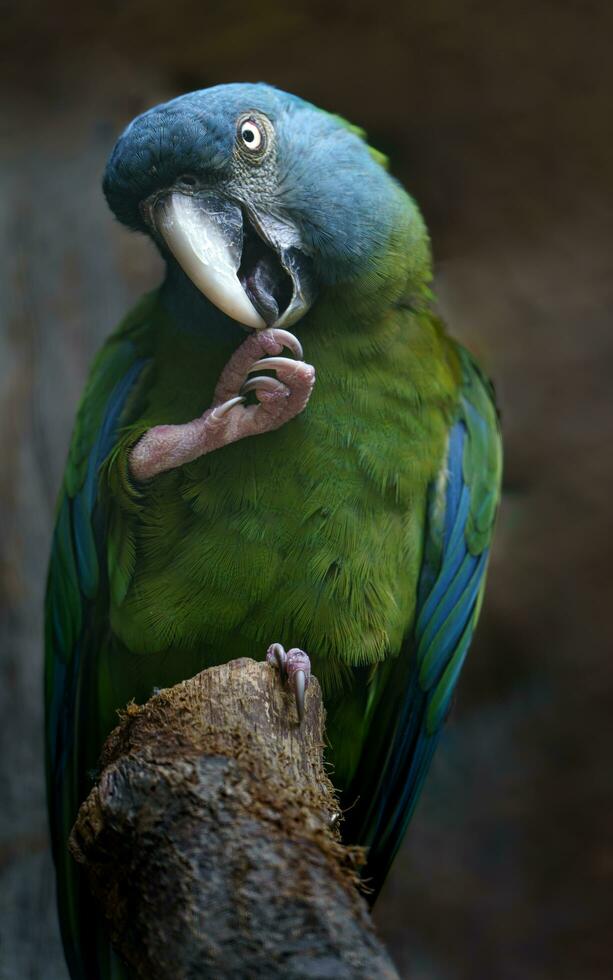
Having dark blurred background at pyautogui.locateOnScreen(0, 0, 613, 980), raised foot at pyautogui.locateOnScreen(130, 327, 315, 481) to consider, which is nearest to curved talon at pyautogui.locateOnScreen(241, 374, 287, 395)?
raised foot at pyautogui.locateOnScreen(130, 327, 315, 481)

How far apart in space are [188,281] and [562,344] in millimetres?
1342

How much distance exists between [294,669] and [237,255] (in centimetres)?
62

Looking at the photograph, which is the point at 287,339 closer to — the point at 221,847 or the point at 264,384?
the point at 264,384

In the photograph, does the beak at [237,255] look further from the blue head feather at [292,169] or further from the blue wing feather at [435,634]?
the blue wing feather at [435,634]

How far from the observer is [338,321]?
163cm

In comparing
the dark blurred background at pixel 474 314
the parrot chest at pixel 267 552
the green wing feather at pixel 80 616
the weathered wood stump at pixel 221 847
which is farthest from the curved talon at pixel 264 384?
the dark blurred background at pixel 474 314

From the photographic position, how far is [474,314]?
2.64 m

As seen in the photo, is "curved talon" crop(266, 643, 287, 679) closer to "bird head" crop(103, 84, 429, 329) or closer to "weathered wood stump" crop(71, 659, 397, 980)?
"weathered wood stump" crop(71, 659, 397, 980)

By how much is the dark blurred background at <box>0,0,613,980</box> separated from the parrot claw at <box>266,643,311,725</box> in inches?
45.3

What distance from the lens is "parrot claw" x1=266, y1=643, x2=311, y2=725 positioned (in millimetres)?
1391

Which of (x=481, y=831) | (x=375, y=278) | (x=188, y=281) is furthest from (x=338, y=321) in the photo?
(x=481, y=831)

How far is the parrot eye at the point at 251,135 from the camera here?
1502 mm

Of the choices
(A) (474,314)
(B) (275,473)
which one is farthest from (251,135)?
(A) (474,314)

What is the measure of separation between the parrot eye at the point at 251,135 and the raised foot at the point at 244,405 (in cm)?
28
